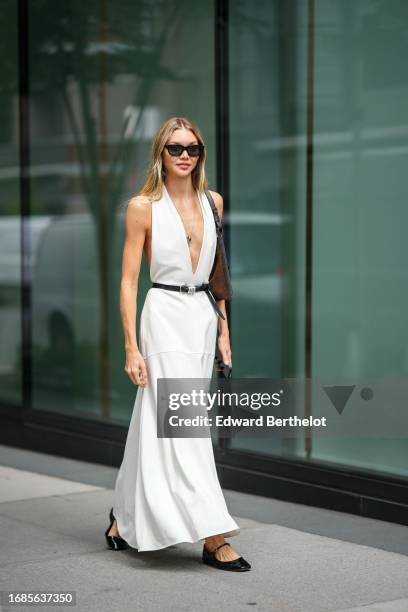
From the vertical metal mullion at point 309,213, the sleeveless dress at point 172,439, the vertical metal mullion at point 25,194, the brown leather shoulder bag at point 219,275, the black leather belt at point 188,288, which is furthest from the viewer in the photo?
the vertical metal mullion at point 25,194

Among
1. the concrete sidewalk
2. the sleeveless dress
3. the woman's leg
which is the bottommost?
the concrete sidewalk

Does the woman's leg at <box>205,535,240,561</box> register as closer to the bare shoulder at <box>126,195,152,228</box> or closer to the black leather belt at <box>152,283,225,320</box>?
the black leather belt at <box>152,283,225,320</box>

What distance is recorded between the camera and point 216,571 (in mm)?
6160

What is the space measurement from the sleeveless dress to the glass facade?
1681 mm

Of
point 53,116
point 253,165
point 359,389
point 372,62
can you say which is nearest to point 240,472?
point 359,389

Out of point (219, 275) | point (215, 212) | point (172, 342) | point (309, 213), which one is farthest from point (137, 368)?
point (309, 213)

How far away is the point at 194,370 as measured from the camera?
6246 millimetres

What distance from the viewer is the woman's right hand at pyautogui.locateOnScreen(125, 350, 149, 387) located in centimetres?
615

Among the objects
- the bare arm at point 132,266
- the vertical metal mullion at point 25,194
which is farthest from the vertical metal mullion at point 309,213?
the vertical metal mullion at point 25,194

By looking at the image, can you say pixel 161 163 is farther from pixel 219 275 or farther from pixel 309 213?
pixel 309 213

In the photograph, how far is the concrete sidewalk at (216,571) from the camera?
5691 millimetres

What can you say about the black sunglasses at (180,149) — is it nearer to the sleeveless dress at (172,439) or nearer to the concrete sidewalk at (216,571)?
the sleeveless dress at (172,439)

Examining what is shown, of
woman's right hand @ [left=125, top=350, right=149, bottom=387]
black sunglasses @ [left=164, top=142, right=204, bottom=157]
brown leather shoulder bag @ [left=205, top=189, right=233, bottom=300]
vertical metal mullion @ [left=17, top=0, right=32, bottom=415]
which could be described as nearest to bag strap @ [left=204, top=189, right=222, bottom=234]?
brown leather shoulder bag @ [left=205, top=189, right=233, bottom=300]

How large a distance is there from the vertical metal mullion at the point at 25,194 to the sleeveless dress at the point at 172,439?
3884 mm
